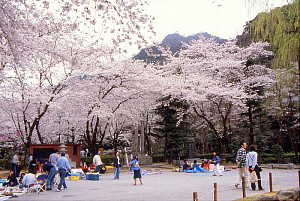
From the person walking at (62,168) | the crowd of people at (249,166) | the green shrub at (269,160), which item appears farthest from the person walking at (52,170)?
the green shrub at (269,160)

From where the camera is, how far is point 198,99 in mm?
24516

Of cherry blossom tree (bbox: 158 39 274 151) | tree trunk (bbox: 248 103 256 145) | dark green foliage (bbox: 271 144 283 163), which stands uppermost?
cherry blossom tree (bbox: 158 39 274 151)

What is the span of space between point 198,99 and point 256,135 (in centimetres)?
554

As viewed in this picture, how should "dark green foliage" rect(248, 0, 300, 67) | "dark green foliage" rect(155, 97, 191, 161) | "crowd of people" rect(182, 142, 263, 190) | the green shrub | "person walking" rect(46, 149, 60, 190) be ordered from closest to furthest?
1. "dark green foliage" rect(248, 0, 300, 67)
2. "crowd of people" rect(182, 142, 263, 190)
3. "person walking" rect(46, 149, 60, 190)
4. the green shrub
5. "dark green foliage" rect(155, 97, 191, 161)

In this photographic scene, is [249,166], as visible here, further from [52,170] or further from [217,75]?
[217,75]

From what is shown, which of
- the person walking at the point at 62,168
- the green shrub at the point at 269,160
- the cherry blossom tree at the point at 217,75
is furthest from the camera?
the cherry blossom tree at the point at 217,75

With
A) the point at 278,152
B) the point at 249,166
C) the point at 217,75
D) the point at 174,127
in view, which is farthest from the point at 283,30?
the point at 217,75

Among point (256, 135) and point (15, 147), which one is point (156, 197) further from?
point (15, 147)

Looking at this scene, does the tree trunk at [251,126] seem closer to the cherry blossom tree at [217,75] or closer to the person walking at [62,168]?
the cherry blossom tree at [217,75]

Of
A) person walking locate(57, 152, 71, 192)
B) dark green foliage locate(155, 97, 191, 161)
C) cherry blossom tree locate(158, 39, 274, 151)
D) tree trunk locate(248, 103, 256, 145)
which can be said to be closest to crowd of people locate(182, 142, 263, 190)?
person walking locate(57, 152, 71, 192)

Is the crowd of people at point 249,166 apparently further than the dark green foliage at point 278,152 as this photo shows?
No

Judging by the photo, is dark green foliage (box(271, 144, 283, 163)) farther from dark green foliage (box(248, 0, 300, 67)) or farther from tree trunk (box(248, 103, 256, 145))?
dark green foliage (box(248, 0, 300, 67))

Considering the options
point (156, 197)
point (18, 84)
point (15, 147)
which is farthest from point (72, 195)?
point (15, 147)

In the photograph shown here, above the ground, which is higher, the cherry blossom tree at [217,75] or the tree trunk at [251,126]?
the cherry blossom tree at [217,75]
